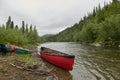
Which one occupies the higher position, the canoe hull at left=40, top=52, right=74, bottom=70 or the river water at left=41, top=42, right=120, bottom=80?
the canoe hull at left=40, top=52, right=74, bottom=70

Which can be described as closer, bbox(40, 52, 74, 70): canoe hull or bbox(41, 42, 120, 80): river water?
bbox(41, 42, 120, 80): river water

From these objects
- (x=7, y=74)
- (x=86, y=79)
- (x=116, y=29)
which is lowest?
(x=86, y=79)

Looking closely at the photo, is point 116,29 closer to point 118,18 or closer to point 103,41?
point 118,18

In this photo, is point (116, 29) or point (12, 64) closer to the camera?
point (12, 64)

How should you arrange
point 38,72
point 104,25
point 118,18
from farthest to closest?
point 104,25
point 118,18
point 38,72

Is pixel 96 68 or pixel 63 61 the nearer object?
pixel 63 61

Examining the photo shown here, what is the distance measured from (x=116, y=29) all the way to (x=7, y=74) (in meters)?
52.1

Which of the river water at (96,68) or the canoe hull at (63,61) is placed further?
the canoe hull at (63,61)

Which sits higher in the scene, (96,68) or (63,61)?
(63,61)

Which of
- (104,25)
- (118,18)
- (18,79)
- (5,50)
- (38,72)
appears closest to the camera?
(18,79)

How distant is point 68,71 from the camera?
56.7ft

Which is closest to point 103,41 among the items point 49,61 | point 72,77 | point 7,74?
point 49,61

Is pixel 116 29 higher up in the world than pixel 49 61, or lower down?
higher up

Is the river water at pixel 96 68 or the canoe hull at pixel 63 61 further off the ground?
the canoe hull at pixel 63 61
